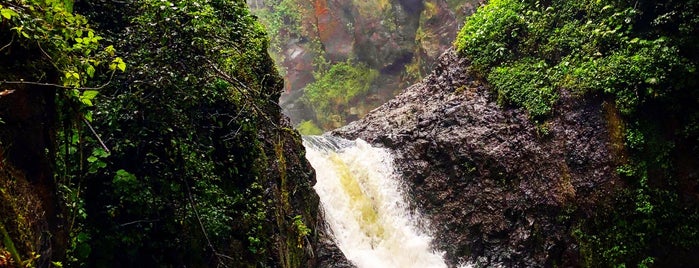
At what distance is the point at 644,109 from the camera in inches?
303

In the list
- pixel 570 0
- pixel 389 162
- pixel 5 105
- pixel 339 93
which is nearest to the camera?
pixel 5 105

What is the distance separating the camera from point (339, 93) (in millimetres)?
22766

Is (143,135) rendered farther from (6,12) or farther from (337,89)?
(337,89)

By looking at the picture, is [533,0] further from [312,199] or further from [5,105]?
[5,105]

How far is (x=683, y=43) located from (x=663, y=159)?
6.40 feet

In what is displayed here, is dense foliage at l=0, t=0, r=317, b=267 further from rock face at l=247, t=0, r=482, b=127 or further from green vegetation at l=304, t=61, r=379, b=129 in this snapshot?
green vegetation at l=304, t=61, r=379, b=129

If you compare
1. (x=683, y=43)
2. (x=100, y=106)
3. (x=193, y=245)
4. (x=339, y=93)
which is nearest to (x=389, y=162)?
(x=683, y=43)

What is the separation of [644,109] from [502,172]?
8.87 feet

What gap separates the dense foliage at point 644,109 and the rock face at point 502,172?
30cm

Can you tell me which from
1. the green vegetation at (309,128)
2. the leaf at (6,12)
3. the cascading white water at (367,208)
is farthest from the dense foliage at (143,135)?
the green vegetation at (309,128)

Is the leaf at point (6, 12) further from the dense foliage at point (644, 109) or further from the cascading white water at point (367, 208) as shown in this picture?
the dense foliage at point (644, 109)

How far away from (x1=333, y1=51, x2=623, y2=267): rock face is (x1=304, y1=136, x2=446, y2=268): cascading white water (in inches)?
15.6

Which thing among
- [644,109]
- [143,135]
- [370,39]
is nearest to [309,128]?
[370,39]

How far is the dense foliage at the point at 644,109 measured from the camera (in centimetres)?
723
